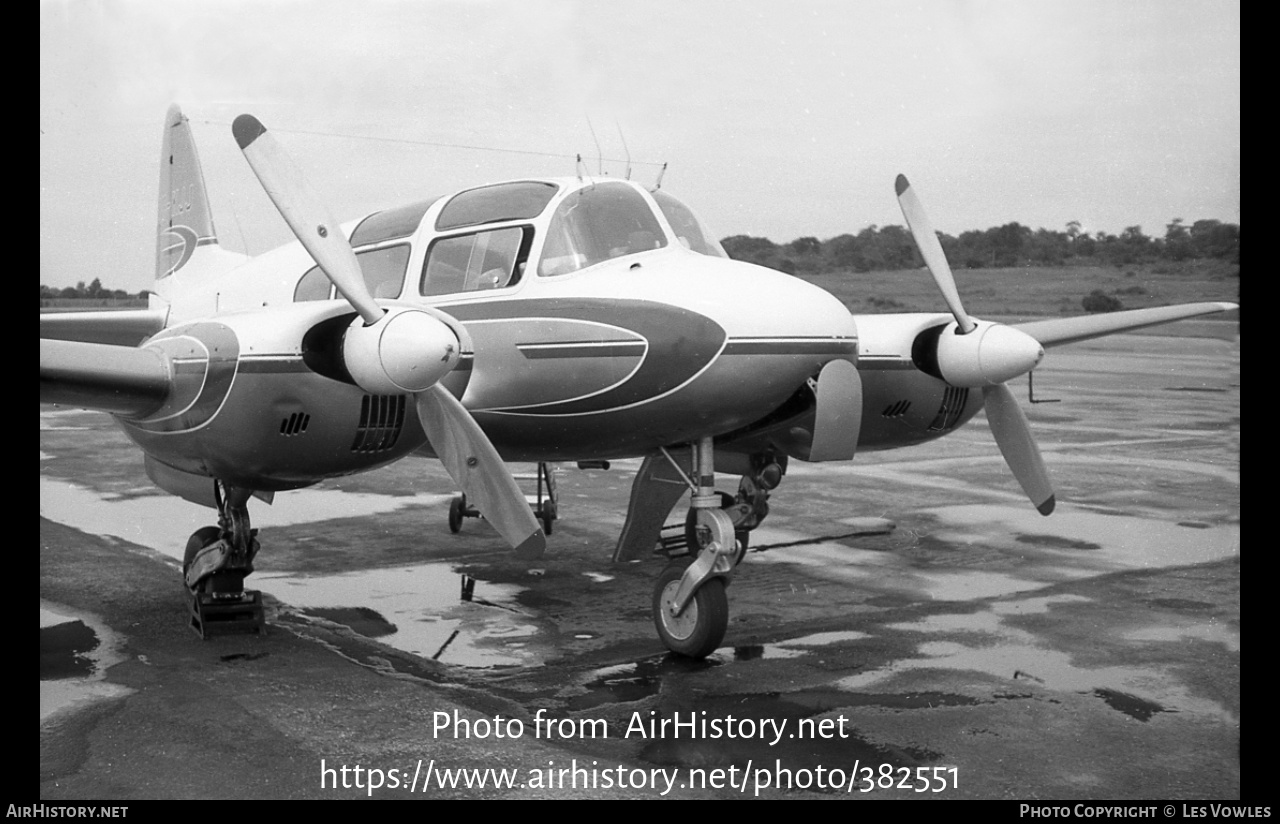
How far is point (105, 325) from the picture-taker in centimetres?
1142

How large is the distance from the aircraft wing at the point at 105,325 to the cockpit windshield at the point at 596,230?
Result: 590 cm

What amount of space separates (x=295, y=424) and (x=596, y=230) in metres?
2.53

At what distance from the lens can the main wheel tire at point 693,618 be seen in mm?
7387

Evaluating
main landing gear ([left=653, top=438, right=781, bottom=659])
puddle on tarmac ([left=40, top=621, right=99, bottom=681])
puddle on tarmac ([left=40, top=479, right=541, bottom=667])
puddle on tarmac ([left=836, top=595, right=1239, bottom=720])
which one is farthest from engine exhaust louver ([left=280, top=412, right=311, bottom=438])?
puddle on tarmac ([left=836, top=595, right=1239, bottom=720])

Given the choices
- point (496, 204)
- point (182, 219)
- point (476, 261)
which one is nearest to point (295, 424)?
point (476, 261)

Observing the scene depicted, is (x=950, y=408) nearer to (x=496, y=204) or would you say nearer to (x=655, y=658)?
(x=655, y=658)

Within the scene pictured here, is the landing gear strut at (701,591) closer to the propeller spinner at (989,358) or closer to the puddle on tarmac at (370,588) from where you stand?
the puddle on tarmac at (370,588)

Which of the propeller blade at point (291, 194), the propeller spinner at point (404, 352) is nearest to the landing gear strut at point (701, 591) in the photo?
the propeller spinner at point (404, 352)

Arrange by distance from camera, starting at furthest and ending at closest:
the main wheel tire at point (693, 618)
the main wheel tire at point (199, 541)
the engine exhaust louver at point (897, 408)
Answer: the engine exhaust louver at point (897, 408), the main wheel tire at point (199, 541), the main wheel tire at point (693, 618)

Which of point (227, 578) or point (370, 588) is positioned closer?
point (227, 578)

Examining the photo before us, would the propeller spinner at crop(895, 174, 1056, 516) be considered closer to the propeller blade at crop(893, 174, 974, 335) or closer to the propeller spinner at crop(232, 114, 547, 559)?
the propeller blade at crop(893, 174, 974, 335)
